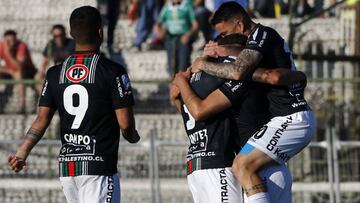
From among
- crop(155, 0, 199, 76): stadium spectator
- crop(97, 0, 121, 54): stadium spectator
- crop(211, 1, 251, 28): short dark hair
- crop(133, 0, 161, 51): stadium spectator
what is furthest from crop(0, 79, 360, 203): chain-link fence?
crop(211, 1, 251, 28): short dark hair

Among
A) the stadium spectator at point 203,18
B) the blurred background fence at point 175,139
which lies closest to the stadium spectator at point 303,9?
the blurred background fence at point 175,139

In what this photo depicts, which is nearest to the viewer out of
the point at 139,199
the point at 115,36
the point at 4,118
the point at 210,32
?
the point at 139,199

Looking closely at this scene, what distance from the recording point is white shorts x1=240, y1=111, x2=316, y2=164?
8.24 meters

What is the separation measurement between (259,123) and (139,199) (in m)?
6.91

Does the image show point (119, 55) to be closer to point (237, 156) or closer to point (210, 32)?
point (210, 32)

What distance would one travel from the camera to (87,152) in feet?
26.9

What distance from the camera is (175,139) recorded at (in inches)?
625

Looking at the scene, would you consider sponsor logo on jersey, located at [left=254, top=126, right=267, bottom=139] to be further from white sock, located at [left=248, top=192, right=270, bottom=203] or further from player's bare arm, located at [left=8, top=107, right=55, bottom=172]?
player's bare arm, located at [left=8, top=107, right=55, bottom=172]

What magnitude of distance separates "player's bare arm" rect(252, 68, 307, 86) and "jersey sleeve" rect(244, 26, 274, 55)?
152mm

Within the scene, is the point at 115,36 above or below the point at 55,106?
below

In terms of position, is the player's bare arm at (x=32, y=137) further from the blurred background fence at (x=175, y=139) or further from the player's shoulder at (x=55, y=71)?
the blurred background fence at (x=175, y=139)

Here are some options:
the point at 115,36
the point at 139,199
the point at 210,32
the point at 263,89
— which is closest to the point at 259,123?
the point at 263,89

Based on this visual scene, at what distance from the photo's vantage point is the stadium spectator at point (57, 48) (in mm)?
17438

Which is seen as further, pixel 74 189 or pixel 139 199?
pixel 139 199
